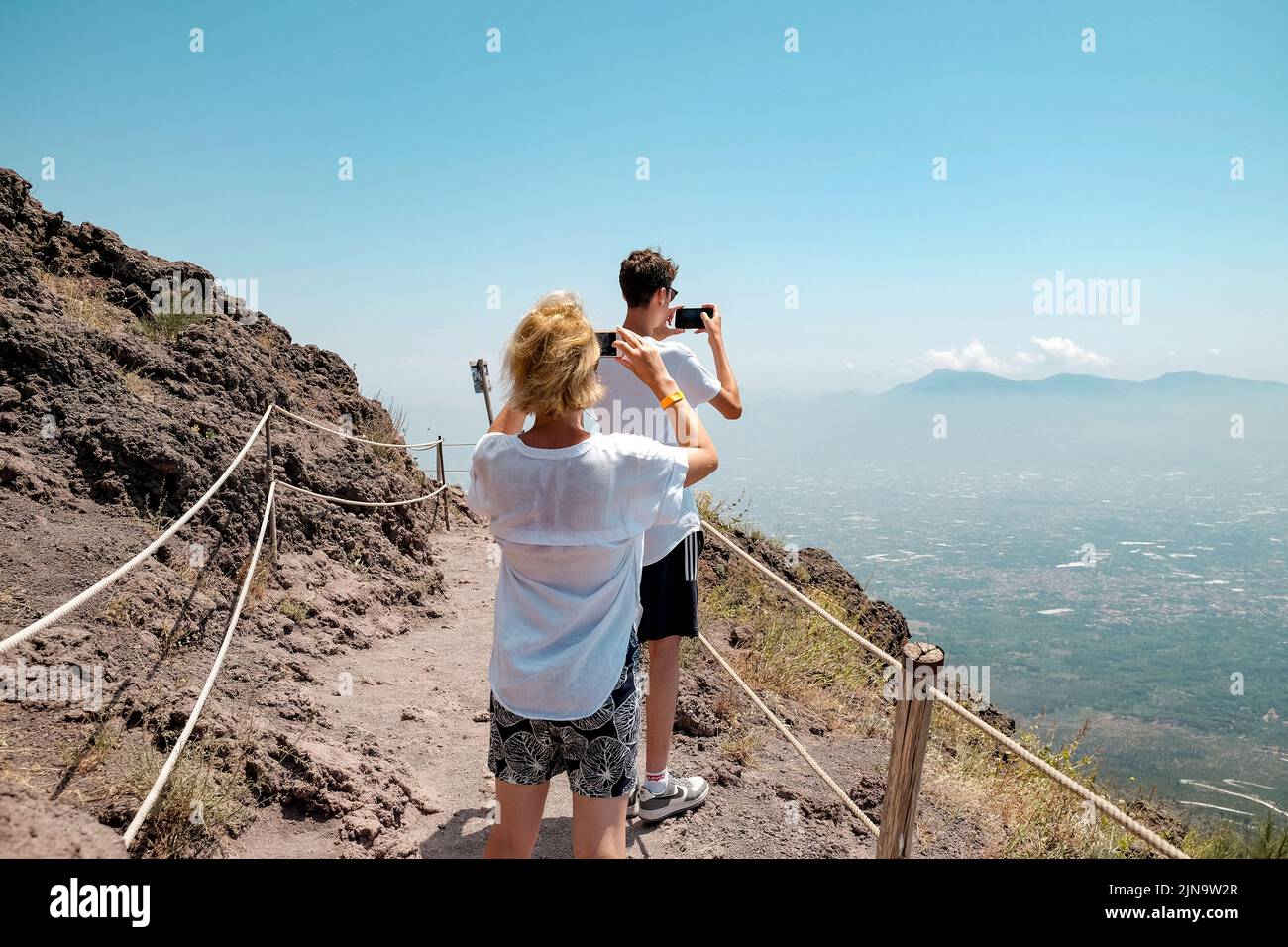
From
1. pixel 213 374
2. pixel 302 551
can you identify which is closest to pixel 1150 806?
pixel 302 551

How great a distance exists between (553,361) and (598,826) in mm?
1120

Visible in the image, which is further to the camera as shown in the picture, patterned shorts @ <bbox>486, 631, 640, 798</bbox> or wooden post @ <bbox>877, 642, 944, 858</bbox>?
wooden post @ <bbox>877, 642, 944, 858</bbox>

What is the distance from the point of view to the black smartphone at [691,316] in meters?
2.94

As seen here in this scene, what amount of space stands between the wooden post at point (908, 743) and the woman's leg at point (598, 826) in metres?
0.97

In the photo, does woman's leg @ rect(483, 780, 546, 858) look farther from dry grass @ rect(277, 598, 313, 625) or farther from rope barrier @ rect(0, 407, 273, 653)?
dry grass @ rect(277, 598, 313, 625)

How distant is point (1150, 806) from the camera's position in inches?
298

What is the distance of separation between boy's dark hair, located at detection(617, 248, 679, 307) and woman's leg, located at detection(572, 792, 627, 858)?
5.31 ft

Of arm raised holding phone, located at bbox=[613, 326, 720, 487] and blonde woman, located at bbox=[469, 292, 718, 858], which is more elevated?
arm raised holding phone, located at bbox=[613, 326, 720, 487]

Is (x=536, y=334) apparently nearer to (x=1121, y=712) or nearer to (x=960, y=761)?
(x=960, y=761)

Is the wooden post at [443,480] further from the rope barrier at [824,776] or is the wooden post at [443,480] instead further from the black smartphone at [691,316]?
the black smartphone at [691,316]

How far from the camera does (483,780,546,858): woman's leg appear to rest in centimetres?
190

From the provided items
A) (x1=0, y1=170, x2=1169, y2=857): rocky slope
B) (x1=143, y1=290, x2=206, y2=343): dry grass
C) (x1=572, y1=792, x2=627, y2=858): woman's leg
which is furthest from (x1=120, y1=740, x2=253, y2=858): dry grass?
(x1=143, y1=290, x2=206, y2=343): dry grass

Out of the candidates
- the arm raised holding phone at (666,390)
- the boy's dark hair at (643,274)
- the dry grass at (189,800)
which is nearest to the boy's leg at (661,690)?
the arm raised holding phone at (666,390)

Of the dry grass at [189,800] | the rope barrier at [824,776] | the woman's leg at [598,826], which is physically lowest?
the rope barrier at [824,776]
